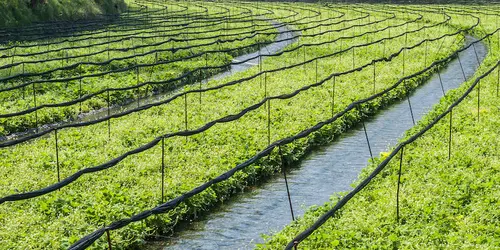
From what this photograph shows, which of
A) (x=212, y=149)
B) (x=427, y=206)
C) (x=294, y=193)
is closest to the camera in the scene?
(x=427, y=206)

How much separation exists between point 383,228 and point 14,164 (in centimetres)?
844

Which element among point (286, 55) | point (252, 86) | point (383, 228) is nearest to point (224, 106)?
point (252, 86)

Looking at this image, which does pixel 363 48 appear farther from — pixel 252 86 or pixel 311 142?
pixel 311 142

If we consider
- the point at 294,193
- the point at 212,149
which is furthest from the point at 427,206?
the point at 212,149

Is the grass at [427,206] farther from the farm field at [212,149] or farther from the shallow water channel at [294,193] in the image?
the shallow water channel at [294,193]

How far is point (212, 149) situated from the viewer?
1559cm

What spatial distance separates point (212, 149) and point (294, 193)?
251cm

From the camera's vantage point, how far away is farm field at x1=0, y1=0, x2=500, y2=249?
10.8 metres

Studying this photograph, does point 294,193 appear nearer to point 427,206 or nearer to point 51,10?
point 427,206

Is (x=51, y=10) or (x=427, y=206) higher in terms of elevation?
(x=51, y=10)

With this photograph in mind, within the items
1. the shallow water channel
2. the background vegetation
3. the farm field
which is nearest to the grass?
the farm field

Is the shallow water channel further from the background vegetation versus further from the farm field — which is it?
the background vegetation

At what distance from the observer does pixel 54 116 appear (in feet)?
66.3

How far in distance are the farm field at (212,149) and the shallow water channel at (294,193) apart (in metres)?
0.30
